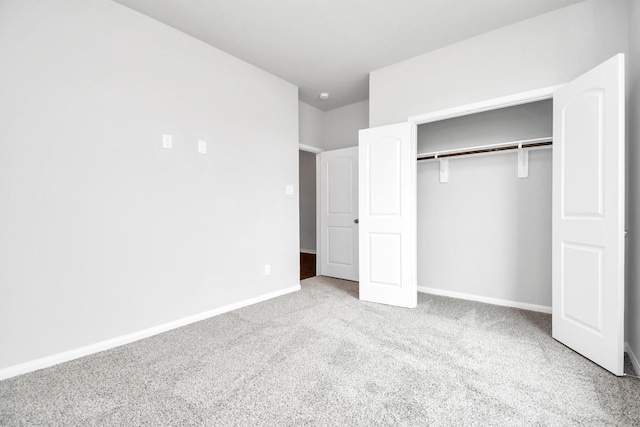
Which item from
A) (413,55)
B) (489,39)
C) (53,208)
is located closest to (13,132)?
(53,208)

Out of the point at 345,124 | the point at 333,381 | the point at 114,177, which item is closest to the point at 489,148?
the point at 345,124

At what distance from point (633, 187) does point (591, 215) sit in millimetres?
359

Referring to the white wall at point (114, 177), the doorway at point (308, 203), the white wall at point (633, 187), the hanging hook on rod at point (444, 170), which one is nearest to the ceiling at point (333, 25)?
the white wall at point (114, 177)

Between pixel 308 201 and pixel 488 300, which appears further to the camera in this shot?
pixel 308 201

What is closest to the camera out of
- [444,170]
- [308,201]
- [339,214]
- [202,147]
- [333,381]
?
[333,381]

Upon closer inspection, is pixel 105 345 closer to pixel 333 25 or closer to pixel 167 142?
pixel 167 142

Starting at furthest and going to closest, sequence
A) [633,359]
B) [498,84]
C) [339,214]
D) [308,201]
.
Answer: [308,201]
[339,214]
[498,84]
[633,359]

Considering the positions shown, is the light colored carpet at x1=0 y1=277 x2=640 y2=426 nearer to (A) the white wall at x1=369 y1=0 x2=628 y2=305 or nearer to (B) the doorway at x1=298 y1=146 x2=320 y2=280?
(A) the white wall at x1=369 y1=0 x2=628 y2=305

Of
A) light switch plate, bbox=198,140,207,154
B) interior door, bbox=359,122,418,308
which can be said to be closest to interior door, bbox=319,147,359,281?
interior door, bbox=359,122,418,308

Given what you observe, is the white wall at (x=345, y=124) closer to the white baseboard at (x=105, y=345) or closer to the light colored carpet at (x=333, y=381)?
the white baseboard at (x=105, y=345)

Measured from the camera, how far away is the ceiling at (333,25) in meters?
2.38

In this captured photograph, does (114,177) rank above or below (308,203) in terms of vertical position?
above

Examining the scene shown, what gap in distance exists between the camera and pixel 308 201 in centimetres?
728

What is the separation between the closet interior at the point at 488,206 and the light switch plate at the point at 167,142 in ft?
8.97
